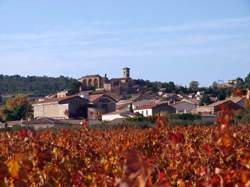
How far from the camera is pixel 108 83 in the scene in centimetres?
11656

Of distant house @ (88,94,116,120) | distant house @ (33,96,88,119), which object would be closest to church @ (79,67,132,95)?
distant house @ (88,94,116,120)

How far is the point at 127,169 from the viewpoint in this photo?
2.09 m

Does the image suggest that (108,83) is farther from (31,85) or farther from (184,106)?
(184,106)

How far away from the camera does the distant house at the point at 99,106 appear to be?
7104 cm

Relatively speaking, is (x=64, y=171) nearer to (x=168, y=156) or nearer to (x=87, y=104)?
(x=168, y=156)

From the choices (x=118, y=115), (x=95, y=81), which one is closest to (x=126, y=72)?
(x=95, y=81)

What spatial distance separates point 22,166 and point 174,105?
70.4 m

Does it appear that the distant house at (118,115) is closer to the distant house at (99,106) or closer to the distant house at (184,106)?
the distant house at (99,106)

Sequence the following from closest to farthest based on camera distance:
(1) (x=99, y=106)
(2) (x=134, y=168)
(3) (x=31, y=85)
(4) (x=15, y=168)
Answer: (2) (x=134, y=168), (4) (x=15, y=168), (1) (x=99, y=106), (3) (x=31, y=85)

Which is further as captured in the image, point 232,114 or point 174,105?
point 174,105

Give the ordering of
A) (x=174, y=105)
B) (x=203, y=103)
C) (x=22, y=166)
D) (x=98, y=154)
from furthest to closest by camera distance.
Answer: (x=203, y=103) → (x=174, y=105) → (x=98, y=154) → (x=22, y=166)

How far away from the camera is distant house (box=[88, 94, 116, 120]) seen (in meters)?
71.0

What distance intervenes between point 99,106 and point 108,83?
4105 cm

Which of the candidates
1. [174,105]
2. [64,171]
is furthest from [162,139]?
[174,105]
